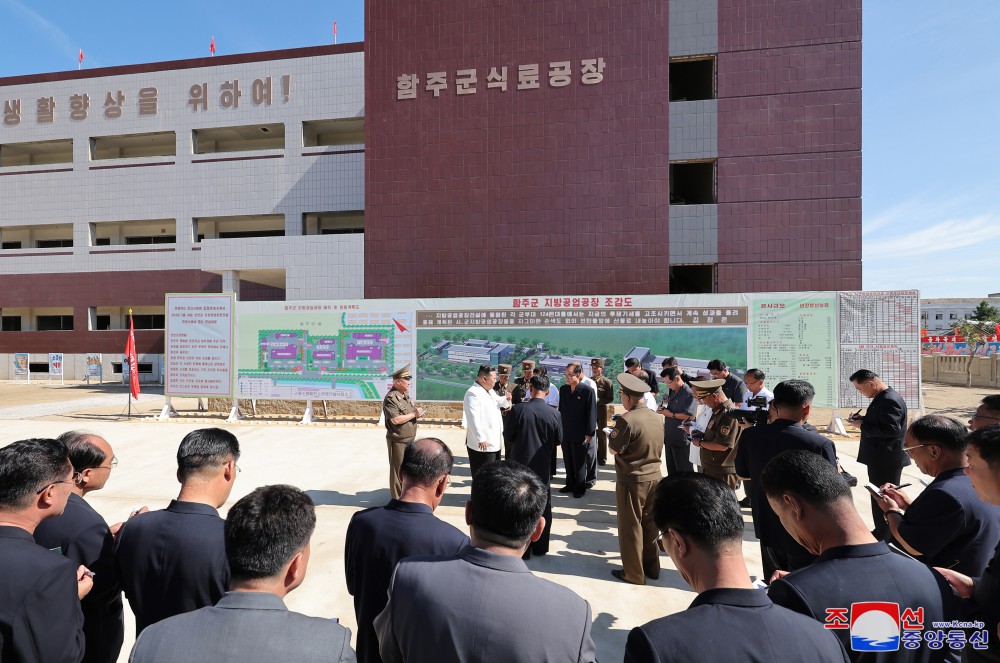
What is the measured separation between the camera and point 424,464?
82.5 inches

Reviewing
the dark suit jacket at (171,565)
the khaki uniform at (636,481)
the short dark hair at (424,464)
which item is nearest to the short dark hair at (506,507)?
the short dark hair at (424,464)

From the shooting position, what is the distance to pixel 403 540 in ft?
6.34

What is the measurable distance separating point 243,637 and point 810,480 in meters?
1.82

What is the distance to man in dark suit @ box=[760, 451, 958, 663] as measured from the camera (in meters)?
1.45

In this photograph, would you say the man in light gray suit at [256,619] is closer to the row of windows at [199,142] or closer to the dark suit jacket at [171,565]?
the dark suit jacket at [171,565]

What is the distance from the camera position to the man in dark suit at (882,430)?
13.6 ft

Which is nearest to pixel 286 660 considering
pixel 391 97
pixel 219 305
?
pixel 219 305

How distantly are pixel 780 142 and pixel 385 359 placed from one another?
11462mm

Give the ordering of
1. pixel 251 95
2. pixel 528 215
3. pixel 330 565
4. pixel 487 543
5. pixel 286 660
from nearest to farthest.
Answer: pixel 286 660
pixel 487 543
pixel 330 565
pixel 528 215
pixel 251 95

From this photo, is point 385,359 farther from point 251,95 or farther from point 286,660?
point 251,95

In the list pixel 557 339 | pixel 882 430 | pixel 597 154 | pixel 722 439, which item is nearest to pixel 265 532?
pixel 722 439

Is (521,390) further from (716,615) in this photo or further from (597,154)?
(597,154)

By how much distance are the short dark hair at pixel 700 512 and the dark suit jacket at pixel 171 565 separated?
167 cm

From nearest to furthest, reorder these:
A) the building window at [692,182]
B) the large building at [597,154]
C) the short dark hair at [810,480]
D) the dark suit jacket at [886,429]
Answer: the short dark hair at [810,480] → the dark suit jacket at [886,429] → the large building at [597,154] → the building window at [692,182]
